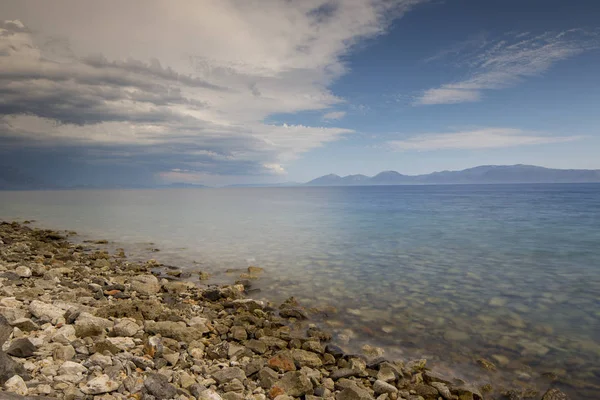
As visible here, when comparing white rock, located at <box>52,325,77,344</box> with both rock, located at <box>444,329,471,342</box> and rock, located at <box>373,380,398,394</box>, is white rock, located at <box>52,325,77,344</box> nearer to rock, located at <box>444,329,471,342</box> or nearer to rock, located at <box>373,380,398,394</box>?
rock, located at <box>373,380,398,394</box>

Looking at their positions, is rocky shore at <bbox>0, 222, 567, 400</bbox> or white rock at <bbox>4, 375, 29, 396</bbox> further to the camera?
rocky shore at <bbox>0, 222, 567, 400</bbox>

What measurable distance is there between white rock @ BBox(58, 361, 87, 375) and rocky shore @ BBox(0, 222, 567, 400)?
2 centimetres

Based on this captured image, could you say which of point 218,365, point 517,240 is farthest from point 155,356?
point 517,240

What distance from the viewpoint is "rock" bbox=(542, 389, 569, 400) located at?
309 inches

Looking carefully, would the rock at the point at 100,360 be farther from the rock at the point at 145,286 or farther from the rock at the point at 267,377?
the rock at the point at 145,286

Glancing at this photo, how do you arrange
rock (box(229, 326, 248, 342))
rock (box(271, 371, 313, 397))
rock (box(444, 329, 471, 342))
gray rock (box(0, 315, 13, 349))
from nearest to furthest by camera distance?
gray rock (box(0, 315, 13, 349))
rock (box(271, 371, 313, 397))
rock (box(229, 326, 248, 342))
rock (box(444, 329, 471, 342))

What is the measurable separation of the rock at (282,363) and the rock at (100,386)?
3.39m

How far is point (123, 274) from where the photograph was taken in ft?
59.9

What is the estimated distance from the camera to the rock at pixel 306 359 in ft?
28.7

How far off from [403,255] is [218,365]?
63.1 feet

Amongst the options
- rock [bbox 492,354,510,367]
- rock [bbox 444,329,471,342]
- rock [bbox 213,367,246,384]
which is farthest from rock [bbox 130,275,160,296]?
rock [bbox 492,354,510,367]

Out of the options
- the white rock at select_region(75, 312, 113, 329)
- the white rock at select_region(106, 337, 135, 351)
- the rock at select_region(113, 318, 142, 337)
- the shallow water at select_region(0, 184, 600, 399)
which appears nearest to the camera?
the white rock at select_region(106, 337, 135, 351)

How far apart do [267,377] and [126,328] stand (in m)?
4.08

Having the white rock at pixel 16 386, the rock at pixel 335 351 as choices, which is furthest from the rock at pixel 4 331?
the rock at pixel 335 351
